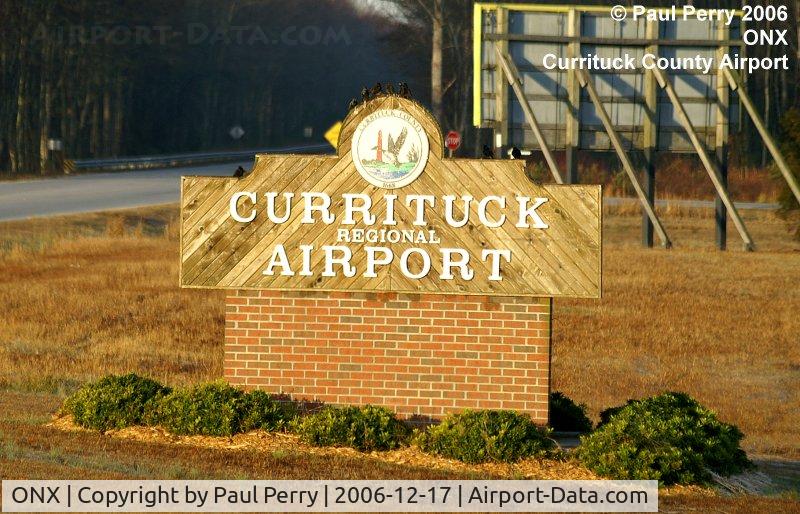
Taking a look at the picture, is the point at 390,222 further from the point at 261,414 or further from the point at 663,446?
the point at 663,446

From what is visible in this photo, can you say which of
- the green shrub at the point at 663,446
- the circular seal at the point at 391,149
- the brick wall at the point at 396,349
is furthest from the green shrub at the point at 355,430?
the circular seal at the point at 391,149

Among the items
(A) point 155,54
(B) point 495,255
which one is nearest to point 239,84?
(A) point 155,54

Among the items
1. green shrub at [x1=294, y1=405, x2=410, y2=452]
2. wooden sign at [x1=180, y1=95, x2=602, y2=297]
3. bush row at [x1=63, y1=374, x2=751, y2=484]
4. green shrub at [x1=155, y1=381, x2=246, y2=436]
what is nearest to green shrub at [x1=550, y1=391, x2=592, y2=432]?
bush row at [x1=63, y1=374, x2=751, y2=484]

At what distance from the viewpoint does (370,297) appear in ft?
47.9

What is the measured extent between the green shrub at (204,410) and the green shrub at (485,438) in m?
1.92

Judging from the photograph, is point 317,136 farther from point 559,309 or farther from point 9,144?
point 559,309

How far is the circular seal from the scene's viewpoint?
1451 cm

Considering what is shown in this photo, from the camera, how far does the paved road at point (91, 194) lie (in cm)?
4038

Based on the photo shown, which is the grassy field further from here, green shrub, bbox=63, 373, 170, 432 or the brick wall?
the brick wall

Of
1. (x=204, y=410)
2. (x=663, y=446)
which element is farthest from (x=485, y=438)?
(x=204, y=410)

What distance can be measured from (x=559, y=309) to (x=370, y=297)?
1461 centimetres

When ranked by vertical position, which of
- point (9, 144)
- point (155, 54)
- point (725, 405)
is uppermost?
point (155, 54)

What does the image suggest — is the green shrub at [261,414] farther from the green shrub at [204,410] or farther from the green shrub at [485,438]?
the green shrub at [485,438]

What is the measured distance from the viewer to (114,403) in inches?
575
